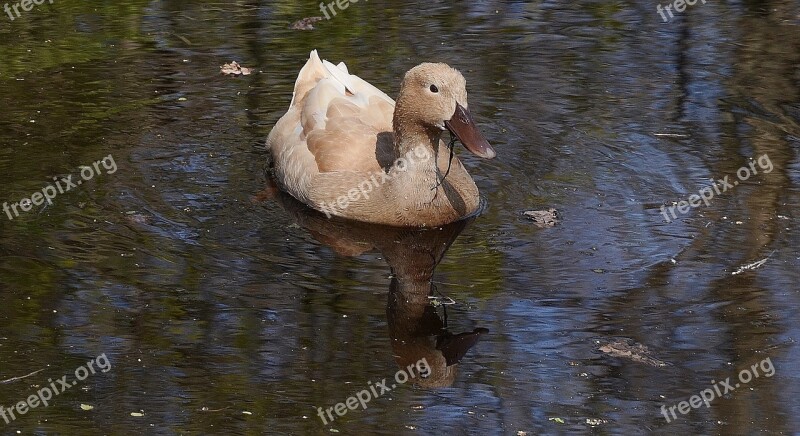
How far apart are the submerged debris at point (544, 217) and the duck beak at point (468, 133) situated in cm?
53

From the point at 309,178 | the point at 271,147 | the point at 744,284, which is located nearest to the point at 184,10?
the point at 271,147

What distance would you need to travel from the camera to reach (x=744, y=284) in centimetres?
726

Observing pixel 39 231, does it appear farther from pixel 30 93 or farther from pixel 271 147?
pixel 30 93

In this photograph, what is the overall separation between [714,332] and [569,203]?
1.92 meters

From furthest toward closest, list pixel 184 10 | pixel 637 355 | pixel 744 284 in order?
1. pixel 184 10
2. pixel 744 284
3. pixel 637 355

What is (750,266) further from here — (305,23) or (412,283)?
(305,23)
